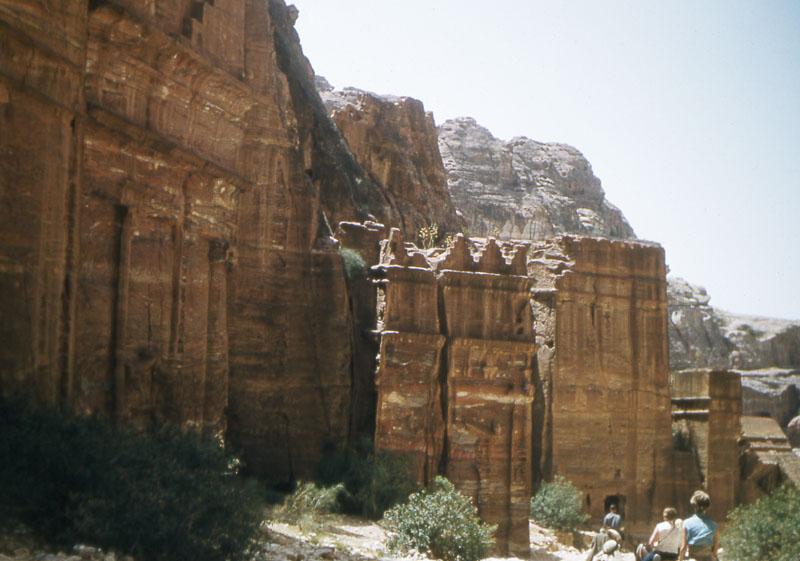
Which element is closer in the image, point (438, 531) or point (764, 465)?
point (438, 531)

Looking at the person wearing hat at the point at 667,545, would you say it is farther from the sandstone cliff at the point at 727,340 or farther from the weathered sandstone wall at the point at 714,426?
the sandstone cliff at the point at 727,340

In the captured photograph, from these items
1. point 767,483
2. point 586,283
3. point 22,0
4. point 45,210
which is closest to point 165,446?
point 45,210

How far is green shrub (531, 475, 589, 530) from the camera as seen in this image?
3019 cm

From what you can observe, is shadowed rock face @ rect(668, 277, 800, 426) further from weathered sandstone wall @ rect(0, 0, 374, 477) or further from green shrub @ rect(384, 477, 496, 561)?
weathered sandstone wall @ rect(0, 0, 374, 477)

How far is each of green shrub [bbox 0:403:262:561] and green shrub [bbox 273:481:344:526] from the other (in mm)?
7628

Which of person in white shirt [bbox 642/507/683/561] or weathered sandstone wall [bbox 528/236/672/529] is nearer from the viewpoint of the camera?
person in white shirt [bbox 642/507/683/561]

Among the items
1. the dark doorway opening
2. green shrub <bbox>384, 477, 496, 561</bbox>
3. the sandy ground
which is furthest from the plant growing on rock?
green shrub <bbox>384, 477, 496, 561</bbox>

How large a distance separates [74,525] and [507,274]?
18100 millimetres

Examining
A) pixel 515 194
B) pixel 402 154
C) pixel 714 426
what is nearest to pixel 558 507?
pixel 714 426

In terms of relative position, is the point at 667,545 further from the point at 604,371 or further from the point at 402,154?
the point at 402,154

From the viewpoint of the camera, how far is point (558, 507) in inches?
1196

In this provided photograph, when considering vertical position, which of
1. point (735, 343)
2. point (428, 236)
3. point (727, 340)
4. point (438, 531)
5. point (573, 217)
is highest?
point (573, 217)

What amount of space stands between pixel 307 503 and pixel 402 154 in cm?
2410

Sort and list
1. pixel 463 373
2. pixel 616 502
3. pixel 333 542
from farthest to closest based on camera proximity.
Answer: pixel 616 502 → pixel 463 373 → pixel 333 542
